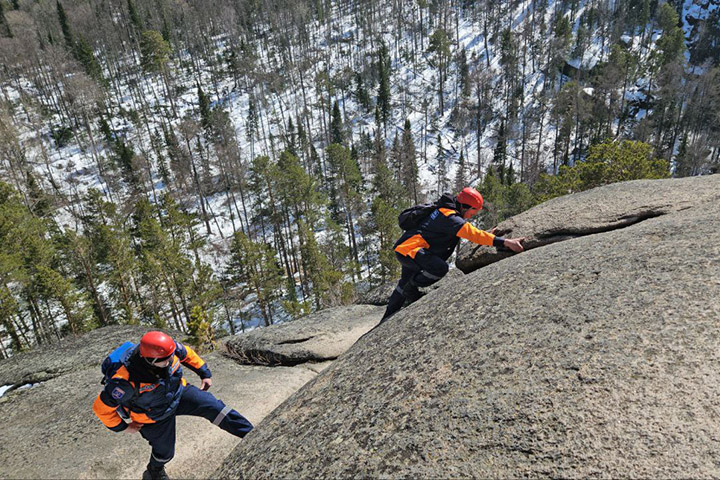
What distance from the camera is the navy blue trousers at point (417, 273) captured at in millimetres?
6199

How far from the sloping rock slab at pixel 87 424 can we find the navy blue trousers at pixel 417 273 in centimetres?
244

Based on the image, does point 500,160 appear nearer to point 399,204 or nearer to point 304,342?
point 399,204

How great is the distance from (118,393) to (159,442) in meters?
1.04

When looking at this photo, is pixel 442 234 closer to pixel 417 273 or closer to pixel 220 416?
pixel 417 273

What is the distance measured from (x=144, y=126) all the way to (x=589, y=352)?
281 ft

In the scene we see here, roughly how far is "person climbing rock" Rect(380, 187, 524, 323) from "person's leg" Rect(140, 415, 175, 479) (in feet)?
13.7

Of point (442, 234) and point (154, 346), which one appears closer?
point (154, 346)

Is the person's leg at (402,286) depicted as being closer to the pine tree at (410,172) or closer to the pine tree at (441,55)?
the pine tree at (410,172)

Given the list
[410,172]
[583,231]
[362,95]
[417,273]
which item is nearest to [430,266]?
[417,273]

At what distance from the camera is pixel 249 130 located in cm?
7412

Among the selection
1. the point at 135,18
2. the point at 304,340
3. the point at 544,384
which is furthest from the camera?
the point at 135,18

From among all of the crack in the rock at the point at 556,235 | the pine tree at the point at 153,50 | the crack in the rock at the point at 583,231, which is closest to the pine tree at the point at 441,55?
the pine tree at the point at 153,50

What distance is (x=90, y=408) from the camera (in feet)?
22.0

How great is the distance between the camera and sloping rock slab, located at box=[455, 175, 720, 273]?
613 cm
